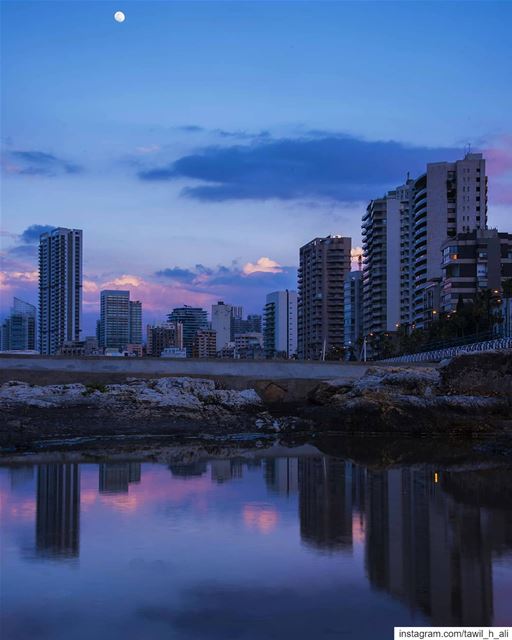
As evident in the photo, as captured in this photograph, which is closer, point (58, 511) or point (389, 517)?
point (389, 517)

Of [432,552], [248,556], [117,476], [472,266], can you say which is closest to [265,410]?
[117,476]

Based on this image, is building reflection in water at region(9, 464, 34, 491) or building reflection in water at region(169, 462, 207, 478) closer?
building reflection in water at region(9, 464, 34, 491)

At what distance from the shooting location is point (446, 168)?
185m

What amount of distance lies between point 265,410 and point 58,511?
28.9m

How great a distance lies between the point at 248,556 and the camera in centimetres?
1358

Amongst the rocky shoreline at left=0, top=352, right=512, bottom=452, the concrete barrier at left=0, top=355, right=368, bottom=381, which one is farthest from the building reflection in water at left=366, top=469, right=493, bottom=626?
the concrete barrier at left=0, top=355, right=368, bottom=381

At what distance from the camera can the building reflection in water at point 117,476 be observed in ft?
68.9

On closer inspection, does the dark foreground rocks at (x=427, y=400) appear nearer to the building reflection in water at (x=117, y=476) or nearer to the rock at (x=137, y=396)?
the rock at (x=137, y=396)

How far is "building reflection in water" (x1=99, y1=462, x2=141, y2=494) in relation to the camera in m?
21.0

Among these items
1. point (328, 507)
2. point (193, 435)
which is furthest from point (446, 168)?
point (328, 507)

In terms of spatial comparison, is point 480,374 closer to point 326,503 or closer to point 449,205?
point 326,503

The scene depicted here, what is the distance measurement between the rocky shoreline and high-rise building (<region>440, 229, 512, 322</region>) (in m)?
116

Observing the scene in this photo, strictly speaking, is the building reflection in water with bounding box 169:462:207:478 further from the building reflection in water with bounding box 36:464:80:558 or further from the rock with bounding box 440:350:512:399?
the rock with bounding box 440:350:512:399

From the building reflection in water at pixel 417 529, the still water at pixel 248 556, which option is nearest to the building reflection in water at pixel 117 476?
the still water at pixel 248 556
